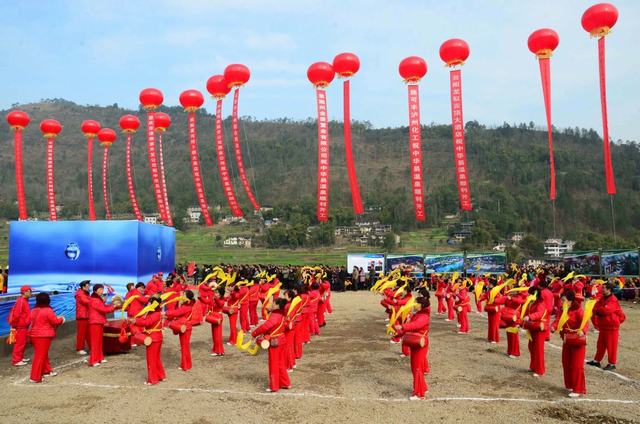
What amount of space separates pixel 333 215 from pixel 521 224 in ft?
71.9

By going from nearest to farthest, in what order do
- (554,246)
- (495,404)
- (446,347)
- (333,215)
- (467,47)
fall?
(495,404) < (446,347) < (467,47) < (554,246) < (333,215)

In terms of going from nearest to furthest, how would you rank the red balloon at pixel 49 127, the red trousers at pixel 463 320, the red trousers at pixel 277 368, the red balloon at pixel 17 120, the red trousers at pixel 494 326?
the red trousers at pixel 277 368
the red trousers at pixel 494 326
the red trousers at pixel 463 320
the red balloon at pixel 17 120
the red balloon at pixel 49 127

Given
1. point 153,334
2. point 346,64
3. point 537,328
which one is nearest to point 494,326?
point 537,328

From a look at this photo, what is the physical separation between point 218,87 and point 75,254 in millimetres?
8956

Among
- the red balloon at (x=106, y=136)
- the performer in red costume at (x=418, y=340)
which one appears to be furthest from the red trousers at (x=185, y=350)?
the red balloon at (x=106, y=136)

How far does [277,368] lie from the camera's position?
733cm

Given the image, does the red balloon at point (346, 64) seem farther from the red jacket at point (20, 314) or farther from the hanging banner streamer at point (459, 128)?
the red jacket at point (20, 314)

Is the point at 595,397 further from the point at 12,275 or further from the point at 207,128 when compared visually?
the point at 207,128

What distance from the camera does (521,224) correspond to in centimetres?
5878

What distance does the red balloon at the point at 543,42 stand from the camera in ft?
50.2

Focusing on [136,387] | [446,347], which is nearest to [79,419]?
[136,387]

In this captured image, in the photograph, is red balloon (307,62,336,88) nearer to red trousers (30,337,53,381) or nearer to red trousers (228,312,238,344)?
red trousers (228,312,238,344)

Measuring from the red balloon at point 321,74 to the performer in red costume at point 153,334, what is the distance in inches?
473

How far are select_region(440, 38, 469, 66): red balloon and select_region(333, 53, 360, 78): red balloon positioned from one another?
298cm
